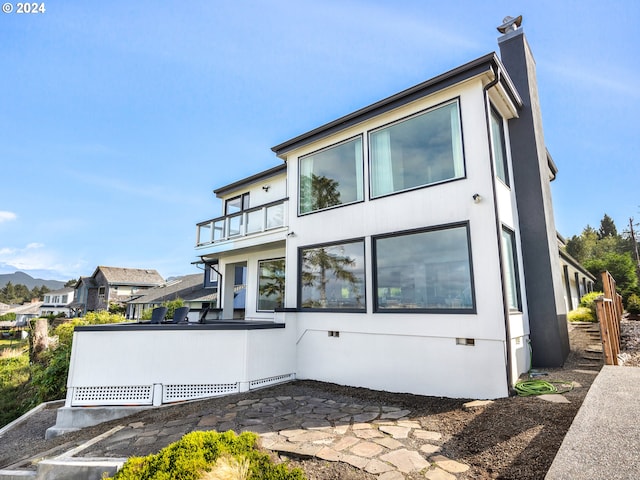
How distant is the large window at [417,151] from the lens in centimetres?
695

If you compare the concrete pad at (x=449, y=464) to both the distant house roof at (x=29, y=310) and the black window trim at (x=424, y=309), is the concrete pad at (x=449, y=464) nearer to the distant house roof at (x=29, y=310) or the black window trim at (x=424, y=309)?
the black window trim at (x=424, y=309)

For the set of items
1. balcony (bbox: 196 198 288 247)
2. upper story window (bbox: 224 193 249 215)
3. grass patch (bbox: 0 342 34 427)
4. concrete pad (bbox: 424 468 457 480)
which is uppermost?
upper story window (bbox: 224 193 249 215)

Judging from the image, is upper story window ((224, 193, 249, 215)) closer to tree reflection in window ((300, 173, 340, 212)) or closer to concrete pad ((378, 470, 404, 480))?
tree reflection in window ((300, 173, 340, 212))

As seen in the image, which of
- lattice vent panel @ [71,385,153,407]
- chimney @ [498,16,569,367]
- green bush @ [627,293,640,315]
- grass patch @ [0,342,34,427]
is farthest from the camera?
green bush @ [627,293,640,315]

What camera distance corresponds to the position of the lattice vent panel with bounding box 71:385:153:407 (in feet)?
23.3

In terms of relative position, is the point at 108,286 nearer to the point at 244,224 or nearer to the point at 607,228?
the point at 244,224

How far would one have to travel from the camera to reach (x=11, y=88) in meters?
12.4

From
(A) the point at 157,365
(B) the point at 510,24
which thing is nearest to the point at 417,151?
(B) the point at 510,24

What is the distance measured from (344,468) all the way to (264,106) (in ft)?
39.4

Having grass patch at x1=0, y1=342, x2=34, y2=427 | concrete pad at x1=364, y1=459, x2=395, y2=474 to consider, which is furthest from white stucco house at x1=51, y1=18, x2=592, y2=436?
grass patch at x1=0, y1=342, x2=34, y2=427

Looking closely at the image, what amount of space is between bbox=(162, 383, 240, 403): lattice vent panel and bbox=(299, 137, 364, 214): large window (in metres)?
4.75

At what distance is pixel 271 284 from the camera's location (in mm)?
11633

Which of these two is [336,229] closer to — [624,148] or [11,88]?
[11,88]

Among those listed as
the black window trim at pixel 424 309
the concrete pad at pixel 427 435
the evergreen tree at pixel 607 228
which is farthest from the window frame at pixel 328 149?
the evergreen tree at pixel 607 228
